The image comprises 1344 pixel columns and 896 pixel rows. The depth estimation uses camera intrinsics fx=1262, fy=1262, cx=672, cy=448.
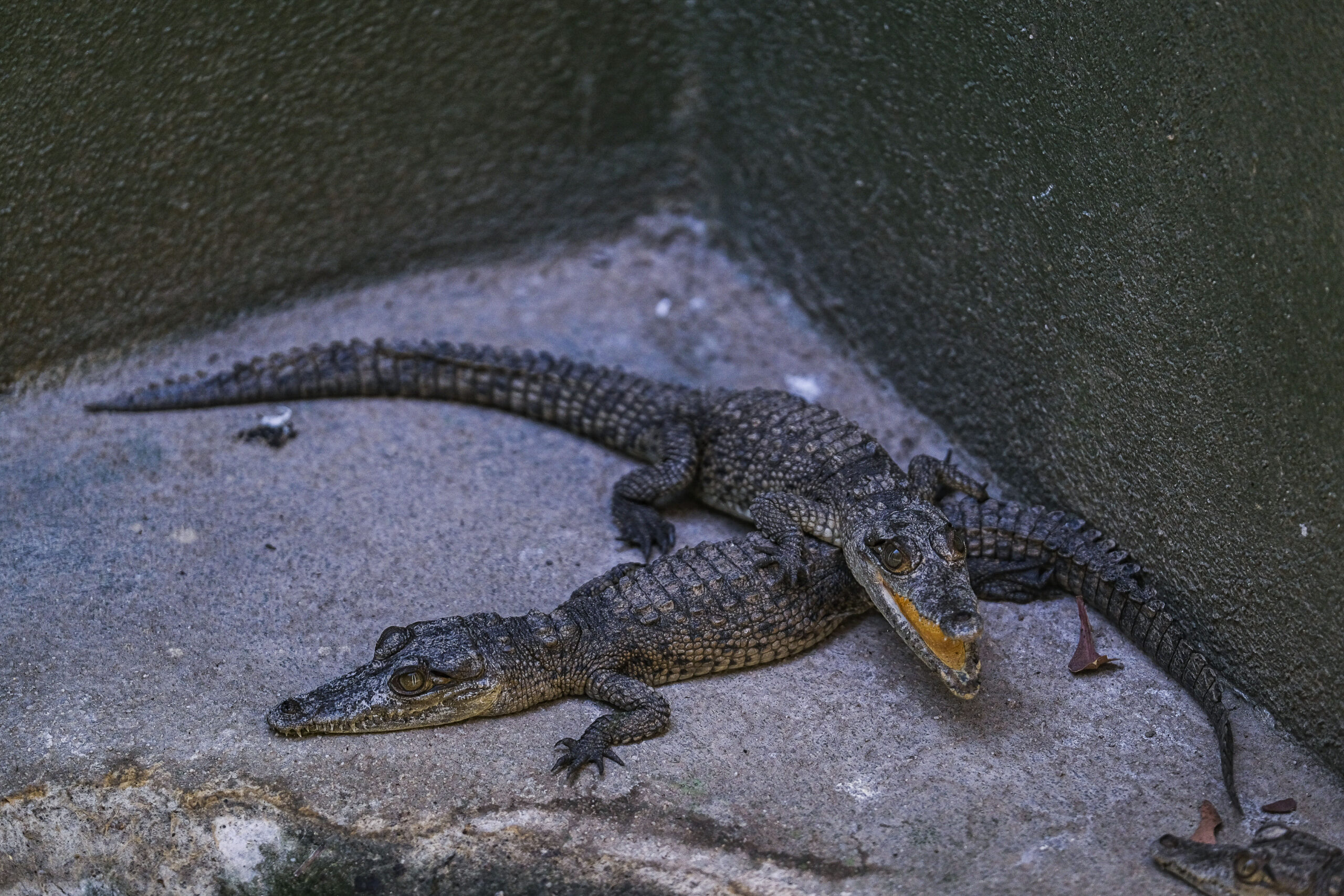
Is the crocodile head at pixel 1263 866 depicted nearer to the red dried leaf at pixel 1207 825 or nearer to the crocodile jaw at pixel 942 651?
the red dried leaf at pixel 1207 825

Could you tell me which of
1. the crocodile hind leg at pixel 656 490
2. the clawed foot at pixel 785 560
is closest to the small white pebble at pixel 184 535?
the crocodile hind leg at pixel 656 490

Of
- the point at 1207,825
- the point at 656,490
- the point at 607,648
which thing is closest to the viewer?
the point at 1207,825

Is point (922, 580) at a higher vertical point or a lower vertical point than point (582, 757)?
higher

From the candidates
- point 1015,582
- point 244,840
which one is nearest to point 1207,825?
point 1015,582

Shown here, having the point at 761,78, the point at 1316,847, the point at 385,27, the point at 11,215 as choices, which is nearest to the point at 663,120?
the point at 761,78

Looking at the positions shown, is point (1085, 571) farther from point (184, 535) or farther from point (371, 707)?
point (184, 535)

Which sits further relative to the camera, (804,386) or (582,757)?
(804,386)

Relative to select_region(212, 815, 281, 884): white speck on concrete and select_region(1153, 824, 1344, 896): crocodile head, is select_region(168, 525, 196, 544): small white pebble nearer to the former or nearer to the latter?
select_region(212, 815, 281, 884): white speck on concrete
